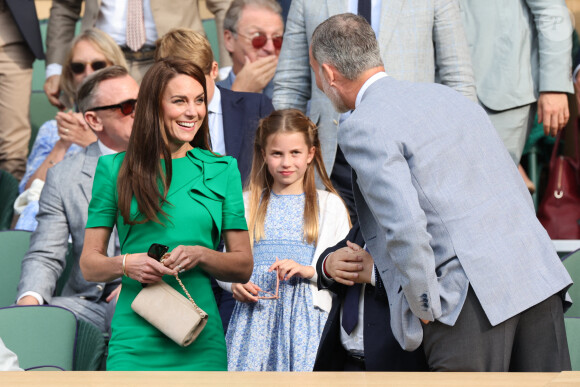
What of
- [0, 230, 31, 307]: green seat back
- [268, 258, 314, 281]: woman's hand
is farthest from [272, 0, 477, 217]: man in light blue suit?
[0, 230, 31, 307]: green seat back

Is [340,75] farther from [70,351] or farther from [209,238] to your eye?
[70,351]

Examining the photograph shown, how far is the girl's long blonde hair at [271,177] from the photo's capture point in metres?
3.72

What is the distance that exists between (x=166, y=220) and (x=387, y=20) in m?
1.73

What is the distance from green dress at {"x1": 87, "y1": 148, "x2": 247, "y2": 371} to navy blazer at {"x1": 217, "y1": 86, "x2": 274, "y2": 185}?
1.21 metres

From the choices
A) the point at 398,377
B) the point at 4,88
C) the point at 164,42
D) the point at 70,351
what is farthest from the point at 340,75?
the point at 4,88

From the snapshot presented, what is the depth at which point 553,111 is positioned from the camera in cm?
432

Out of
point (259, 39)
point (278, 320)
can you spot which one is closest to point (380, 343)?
point (278, 320)

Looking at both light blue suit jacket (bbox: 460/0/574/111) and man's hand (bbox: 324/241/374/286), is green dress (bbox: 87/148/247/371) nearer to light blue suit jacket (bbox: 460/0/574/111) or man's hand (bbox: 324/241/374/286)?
man's hand (bbox: 324/241/374/286)

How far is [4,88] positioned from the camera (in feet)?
18.6

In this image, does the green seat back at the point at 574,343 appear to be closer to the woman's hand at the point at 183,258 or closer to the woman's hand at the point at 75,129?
the woman's hand at the point at 183,258

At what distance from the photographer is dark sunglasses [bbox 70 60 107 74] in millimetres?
5008

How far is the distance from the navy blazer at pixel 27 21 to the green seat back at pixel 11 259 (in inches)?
74.6

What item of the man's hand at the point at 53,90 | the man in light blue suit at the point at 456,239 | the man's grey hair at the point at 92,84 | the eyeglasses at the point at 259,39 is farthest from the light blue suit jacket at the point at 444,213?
the man's hand at the point at 53,90

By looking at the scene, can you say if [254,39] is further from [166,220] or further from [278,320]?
[166,220]
